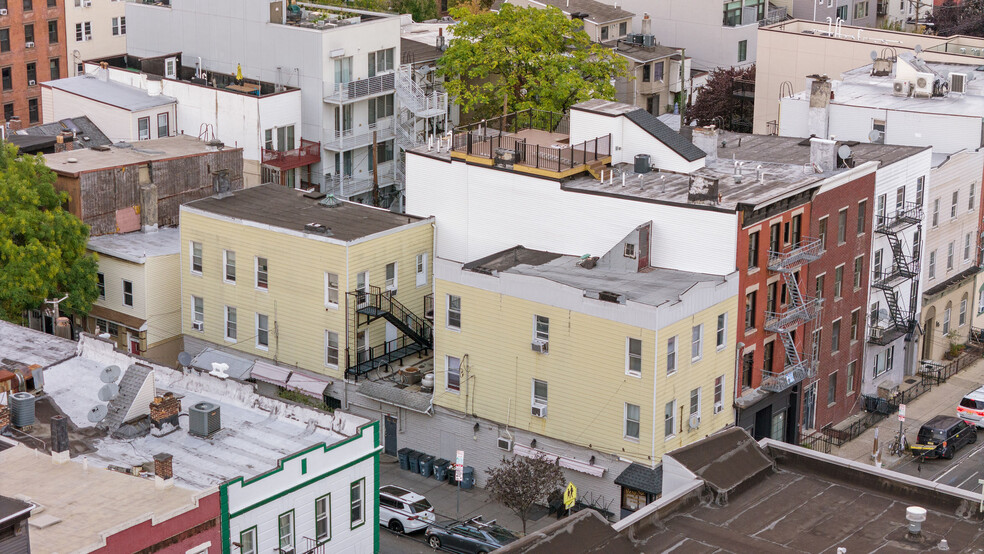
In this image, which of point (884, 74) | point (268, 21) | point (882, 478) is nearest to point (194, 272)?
point (268, 21)

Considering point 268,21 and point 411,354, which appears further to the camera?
point 268,21

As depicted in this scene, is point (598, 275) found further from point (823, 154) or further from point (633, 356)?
point (823, 154)

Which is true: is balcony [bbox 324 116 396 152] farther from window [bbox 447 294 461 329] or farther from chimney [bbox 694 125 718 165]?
window [bbox 447 294 461 329]

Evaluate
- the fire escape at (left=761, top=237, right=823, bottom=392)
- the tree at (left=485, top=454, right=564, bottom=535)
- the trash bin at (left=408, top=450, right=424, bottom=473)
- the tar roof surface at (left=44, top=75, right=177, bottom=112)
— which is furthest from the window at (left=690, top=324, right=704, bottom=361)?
the tar roof surface at (left=44, top=75, right=177, bottom=112)

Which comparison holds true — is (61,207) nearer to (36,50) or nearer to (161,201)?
(161,201)

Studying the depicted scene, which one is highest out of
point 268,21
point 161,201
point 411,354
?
point 268,21

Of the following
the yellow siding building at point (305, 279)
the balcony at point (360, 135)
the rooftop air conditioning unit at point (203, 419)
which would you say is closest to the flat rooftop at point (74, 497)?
the rooftop air conditioning unit at point (203, 419)

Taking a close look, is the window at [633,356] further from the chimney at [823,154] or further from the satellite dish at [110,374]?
the satellite dish at [110,374]
